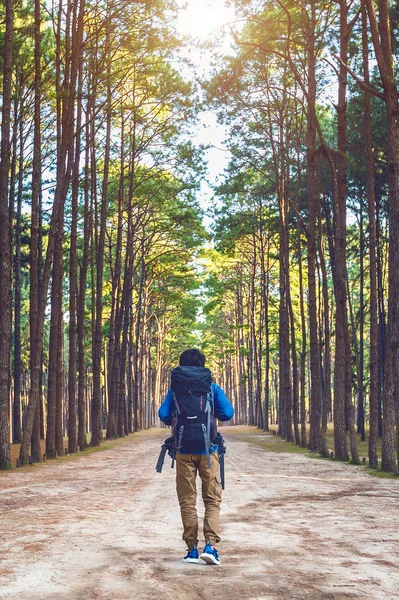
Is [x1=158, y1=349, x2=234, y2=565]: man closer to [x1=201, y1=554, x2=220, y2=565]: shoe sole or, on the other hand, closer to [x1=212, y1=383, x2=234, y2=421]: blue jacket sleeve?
[x1=212, y1=383, x2=234, y2=421]: blue jacket sleeve

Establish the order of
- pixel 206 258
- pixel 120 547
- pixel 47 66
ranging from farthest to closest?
pixel 206 258, pixel 47 66, pixel 120 547

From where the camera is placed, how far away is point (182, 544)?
7.37m

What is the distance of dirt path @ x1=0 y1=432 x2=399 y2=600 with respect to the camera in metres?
5.34

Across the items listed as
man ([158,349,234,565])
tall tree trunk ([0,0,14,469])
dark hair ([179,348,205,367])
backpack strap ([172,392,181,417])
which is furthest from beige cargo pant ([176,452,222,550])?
tall tree trunk ([0,0,14,469])

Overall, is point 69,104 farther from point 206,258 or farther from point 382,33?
point 206,258

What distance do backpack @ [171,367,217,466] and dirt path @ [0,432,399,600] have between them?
3.38 ft

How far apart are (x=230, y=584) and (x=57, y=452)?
17.3 m

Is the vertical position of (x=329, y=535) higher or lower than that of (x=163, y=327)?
lower

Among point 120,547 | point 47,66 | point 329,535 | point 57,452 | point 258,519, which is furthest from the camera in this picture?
point 47,66

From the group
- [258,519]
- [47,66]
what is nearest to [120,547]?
[258,519]

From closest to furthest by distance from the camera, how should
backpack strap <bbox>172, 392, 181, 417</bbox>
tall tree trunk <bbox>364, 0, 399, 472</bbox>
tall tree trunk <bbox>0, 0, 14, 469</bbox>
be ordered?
backpack strap <bbox>172, 392, 181, 417</bbox> < tall tree trunk <bbox>364, 0, 399, 472</bbox> < tall tree trunk <bbox>0, 0, 14, 469</bbox>

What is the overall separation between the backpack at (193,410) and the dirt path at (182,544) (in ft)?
3.38

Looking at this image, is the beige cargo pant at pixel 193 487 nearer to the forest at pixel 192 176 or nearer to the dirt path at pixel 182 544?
the dirt path at pixel 182 544

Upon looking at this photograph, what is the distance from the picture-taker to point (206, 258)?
45.2 meters
